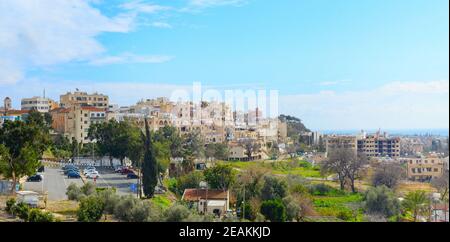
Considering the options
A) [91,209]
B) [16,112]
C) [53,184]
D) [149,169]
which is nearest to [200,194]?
[149,169]

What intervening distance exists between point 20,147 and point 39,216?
1.67 meters

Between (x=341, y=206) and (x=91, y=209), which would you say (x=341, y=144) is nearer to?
(x=341, y=206)

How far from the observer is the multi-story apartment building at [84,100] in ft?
16.8

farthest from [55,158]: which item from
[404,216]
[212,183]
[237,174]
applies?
[404,216]

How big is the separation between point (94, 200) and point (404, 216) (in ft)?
12.3

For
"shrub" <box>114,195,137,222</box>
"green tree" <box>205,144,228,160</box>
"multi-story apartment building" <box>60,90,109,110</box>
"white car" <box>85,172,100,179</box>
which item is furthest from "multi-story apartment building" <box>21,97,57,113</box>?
"green tree" <box>205,144,228,160</box>

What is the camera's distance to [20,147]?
5.62m

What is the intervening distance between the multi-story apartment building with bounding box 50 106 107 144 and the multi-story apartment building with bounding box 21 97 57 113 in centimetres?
21

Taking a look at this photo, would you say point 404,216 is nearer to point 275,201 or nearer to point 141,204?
point 275,201

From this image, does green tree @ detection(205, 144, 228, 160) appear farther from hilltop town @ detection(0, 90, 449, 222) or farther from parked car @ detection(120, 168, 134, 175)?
parked car @ detection(120, 168, 134, 175)

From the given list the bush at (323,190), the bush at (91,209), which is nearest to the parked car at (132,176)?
the bush at (91,209)

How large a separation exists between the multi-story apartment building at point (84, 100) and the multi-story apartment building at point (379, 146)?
3564 mm

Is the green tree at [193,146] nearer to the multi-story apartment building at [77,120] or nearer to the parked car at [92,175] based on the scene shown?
the multi-story apartment building at [77,120]
